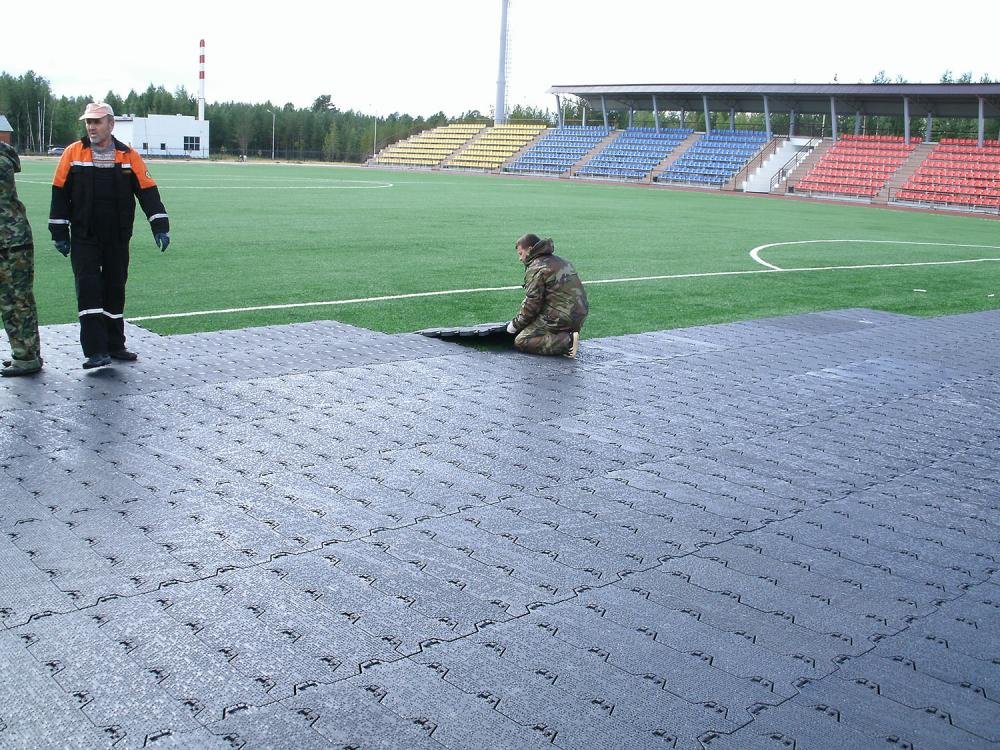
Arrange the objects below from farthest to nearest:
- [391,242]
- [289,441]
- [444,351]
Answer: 1. [391,242]
2. [444,351]
3. [289,441]

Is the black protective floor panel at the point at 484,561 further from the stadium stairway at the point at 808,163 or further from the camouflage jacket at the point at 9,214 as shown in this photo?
the stadium stairway at the point at 808,163

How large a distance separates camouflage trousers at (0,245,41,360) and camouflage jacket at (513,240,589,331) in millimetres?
3930

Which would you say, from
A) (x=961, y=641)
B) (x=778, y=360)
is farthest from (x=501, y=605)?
(x=778, y=360)

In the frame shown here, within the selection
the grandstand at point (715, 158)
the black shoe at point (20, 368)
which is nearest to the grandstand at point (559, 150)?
the grandstand at point (715, 158)

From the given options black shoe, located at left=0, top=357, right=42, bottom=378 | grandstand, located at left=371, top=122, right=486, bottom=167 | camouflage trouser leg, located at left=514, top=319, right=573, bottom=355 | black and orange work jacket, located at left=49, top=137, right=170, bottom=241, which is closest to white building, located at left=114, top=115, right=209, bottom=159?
grandstand, located at left=371, top=122, right=486, bottom=167

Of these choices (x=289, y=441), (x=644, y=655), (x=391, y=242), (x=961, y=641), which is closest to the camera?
(x=644, y=655)

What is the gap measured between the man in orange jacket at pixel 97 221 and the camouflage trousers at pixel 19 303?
0.31 m

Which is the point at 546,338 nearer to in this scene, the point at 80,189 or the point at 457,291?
the point at 80,189

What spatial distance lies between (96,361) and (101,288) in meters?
0.63

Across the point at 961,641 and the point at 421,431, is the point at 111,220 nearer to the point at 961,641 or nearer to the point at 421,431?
the point at 421,431

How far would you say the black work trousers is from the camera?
7.70 meters

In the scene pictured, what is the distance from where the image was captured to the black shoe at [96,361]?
7617 mm

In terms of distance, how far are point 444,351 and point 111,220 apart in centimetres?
288

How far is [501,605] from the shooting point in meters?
4.06
